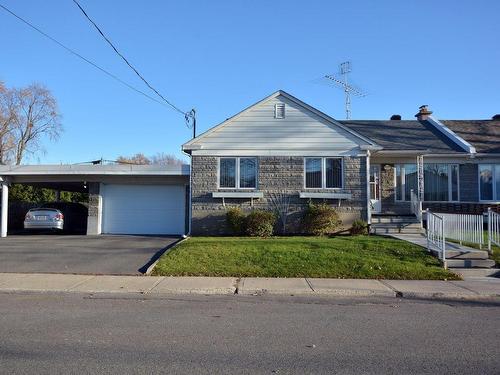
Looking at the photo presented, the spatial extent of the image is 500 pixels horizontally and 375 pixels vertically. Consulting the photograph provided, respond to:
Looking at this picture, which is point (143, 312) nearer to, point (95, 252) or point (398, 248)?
point (95, 252)

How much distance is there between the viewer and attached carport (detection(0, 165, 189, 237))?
20.6 metres

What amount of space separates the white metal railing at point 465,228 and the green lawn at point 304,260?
1.37 m

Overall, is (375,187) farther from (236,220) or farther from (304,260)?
(304,260)

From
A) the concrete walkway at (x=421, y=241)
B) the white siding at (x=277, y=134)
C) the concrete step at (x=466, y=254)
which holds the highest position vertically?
the white siding at (x=277, y=134)

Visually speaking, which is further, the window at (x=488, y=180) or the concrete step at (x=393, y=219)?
the window at (x=488, y=180)

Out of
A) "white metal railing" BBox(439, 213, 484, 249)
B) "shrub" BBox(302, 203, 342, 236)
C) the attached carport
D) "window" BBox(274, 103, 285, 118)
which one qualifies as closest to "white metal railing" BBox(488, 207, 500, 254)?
"white metal railing" BBox(439, 213, 484, 249)

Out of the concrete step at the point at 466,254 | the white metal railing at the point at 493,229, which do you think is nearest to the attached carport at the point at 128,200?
the concrete step at the point at 466,254

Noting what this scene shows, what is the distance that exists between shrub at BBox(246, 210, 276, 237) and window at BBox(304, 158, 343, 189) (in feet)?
7.64

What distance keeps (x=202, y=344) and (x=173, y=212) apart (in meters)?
15.2

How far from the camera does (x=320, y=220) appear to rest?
1761cm

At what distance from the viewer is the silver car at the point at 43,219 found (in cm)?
2064

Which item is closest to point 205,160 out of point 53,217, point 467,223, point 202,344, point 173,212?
point 173,212

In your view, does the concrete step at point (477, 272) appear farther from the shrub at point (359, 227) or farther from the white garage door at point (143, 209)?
the white garage door at point (143, 209)

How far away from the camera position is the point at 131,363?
5.13m
